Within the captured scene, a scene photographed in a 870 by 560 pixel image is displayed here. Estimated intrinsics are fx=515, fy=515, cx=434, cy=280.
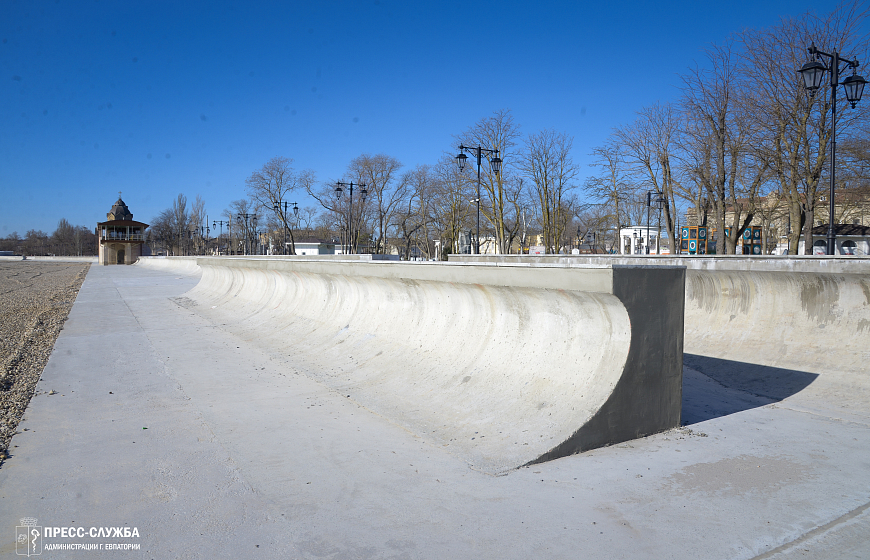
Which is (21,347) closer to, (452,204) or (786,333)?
(786,333)

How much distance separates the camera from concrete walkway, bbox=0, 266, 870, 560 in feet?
9.52

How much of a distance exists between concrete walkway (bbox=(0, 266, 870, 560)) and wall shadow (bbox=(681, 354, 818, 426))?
0.09 meters

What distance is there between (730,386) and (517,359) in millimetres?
3633

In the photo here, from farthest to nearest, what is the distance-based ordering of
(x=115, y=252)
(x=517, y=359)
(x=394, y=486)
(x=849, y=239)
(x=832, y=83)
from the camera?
(x=115, y=252) < (x=849, y=239) < (x=832, y=83) < (x=517, y=359) < (x=394, y=486)

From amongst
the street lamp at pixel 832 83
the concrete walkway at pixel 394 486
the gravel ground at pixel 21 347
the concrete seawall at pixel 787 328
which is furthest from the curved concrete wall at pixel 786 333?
the gravel ground at pixel 21 347

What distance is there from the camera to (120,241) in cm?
8062

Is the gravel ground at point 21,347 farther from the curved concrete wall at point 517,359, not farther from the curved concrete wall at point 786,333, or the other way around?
the curved concrete wall at point 786,333

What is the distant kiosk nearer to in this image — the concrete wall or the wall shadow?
the concrete wall

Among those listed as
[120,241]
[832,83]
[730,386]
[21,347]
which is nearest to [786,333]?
[730,386]

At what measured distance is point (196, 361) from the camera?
25.5 feet

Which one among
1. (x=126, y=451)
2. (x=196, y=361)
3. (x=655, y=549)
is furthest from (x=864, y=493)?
(x=196, y=361)

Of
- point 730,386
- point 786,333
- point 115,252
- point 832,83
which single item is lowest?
point 730,386

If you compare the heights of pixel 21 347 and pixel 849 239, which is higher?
pixel 849 239

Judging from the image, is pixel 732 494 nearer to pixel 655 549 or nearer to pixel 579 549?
A: pixel 655 549
